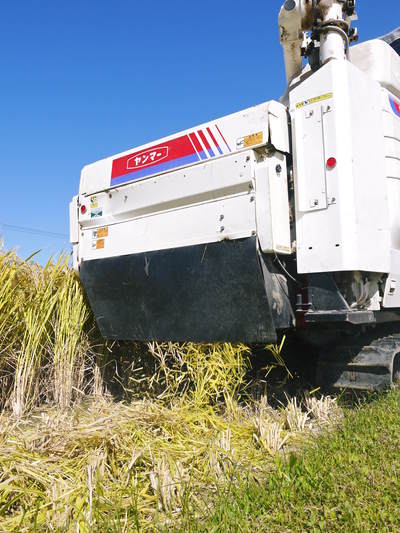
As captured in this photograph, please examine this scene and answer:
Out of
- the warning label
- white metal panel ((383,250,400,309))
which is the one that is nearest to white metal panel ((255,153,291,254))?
the warning label

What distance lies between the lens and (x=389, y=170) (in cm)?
373

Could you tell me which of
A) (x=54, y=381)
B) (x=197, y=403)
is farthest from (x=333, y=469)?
(x=54, y=381)

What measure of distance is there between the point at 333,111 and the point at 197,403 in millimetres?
2182

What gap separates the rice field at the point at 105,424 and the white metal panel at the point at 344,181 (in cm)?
97

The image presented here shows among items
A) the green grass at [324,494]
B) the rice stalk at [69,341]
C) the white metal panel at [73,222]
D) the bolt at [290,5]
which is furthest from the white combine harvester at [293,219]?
the green grass at [324,494]

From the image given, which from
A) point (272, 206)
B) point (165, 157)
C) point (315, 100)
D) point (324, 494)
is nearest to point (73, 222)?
point (165, 157)

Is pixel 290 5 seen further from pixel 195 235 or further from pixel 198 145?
pixel 195 235

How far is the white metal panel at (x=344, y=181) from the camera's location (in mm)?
3219

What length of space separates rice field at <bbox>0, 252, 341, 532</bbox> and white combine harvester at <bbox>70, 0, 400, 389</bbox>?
39 cm

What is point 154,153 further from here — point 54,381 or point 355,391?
point 355,391

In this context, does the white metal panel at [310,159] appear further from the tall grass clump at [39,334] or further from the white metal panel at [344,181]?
the tall grass clump at [39,334]

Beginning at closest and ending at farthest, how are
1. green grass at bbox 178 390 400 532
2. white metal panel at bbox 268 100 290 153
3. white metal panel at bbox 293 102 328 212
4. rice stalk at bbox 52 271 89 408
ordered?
green grass at bbox 178 390 400 532 < white metal panel at bbox 293 102 328 212 < white metal panel at bbox 268 100 290 153 < rice stalk at bbox 52 271 89 408

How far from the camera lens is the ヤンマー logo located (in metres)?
4.08

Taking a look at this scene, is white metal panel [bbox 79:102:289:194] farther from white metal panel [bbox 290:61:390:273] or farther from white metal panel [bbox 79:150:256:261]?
white metal panel [bbox 290:61:390:273]
